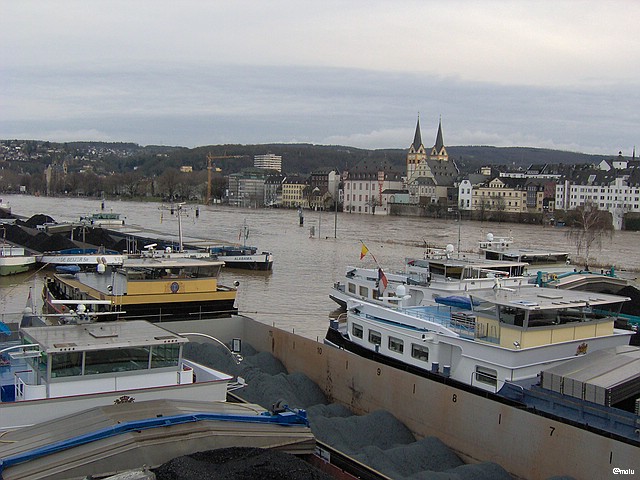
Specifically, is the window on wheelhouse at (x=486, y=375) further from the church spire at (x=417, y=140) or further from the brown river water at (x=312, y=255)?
the church spire at (x=417, y=140)

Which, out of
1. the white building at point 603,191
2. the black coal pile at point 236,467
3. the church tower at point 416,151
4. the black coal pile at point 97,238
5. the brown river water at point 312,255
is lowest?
the brown river water at point 312,255

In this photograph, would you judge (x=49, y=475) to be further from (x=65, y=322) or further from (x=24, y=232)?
(x=24, y=232)

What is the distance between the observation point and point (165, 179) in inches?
5482

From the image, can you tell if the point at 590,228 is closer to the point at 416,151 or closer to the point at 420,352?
the point at 420,352

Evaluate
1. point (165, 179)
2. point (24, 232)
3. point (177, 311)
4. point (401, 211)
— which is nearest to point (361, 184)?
point (401, 211)

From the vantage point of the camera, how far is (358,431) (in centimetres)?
1212

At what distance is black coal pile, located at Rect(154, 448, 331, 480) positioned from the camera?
7.55 m

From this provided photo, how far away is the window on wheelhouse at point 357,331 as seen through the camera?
17281 millimetres

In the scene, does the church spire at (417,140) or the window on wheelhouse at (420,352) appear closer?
the window on wheelhouse at (420,352)

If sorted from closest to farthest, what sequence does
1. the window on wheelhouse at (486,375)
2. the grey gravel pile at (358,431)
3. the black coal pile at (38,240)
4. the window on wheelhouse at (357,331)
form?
the grey gravel pile at (358,431)
the window on wheelhouse at (486,375)
the window on wheelhouse at (357,331)
the black coal pile at (38,240)

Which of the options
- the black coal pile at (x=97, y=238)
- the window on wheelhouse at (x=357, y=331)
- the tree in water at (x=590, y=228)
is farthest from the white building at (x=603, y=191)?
the window on wheelhouse at (x=357, y=331)

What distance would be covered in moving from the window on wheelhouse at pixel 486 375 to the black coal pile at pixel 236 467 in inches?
248

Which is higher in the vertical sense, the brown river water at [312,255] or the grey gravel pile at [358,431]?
the grey gravel pile at [358,431]

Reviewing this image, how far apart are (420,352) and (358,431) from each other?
11.7 feet
